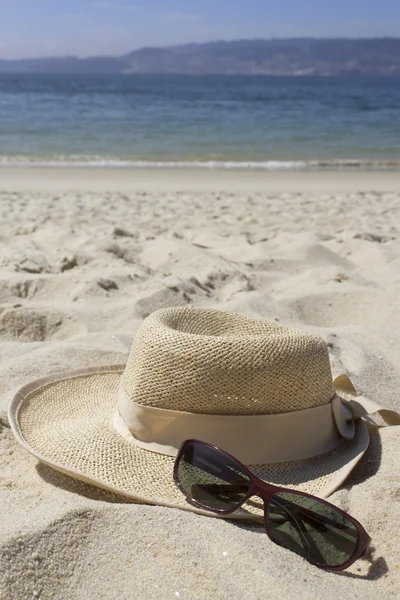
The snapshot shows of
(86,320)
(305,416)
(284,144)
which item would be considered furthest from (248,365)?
(284,144)

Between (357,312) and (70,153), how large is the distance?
8.54 m

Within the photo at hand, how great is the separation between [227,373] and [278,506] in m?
0.30

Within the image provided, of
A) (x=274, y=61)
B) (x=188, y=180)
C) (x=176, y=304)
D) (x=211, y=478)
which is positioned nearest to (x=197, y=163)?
(x=188, y=180)

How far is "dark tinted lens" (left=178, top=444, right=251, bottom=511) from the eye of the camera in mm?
1392

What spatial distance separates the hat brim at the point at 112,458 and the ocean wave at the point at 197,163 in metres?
7.95

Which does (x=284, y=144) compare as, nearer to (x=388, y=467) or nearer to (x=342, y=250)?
(x=342, y=250)

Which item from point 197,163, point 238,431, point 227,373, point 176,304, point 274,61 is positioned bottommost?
point 197,163

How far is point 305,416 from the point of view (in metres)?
1.54

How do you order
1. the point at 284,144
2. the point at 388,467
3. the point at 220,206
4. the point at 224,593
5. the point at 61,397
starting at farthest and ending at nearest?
the point at 284,144
the point at 220,206
the point at 61,397
the point at 388,467
the point at 224,593

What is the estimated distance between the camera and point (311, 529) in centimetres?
134

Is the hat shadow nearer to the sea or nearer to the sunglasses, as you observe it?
the sunglasses

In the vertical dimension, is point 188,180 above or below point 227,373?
below

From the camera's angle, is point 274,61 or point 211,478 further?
point 274,61

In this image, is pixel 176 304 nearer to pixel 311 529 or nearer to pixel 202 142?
pixel 311 529
